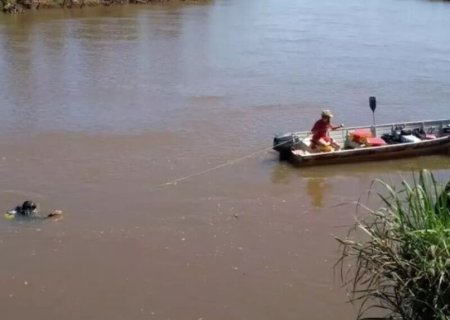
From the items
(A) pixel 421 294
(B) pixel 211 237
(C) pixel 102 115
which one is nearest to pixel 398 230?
(A) pixel 421 294

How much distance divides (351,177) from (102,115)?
23.5 feet

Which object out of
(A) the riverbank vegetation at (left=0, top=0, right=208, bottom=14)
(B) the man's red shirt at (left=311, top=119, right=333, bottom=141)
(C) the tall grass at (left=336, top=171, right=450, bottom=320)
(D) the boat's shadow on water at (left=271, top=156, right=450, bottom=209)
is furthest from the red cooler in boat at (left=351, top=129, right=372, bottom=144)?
A: (A) the riverbank vegetation at (left=0, top=0, right=208, bottom=14)

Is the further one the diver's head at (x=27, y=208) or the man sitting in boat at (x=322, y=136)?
the man sitting in boat at (x=322, y=136)

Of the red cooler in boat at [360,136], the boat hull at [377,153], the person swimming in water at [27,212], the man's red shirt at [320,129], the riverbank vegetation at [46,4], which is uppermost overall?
the riverbank vegetation at [46,4]

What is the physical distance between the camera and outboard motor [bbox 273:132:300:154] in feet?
46.1

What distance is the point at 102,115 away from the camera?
17531mm

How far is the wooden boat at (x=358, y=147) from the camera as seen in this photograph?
1374 centimetres

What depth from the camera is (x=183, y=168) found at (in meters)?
13.4

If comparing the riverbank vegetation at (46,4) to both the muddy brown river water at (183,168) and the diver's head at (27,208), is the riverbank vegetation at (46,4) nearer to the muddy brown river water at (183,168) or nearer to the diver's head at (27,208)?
the muddy brown river water at (183,168)

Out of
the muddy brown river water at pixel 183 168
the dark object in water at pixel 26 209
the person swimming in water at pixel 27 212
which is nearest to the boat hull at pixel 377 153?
the muddy brown river water at pixel 183 168

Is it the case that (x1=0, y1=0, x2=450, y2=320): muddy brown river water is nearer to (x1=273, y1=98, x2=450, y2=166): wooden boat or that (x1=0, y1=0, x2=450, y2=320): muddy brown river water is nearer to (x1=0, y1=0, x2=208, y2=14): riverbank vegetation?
(x1=273, y1=98, x2=450, y2=166): wooden boat

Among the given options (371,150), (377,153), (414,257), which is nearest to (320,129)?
(371,150)

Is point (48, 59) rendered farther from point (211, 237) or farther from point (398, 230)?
point (398, 230)

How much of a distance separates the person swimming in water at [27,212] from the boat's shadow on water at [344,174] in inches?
173
